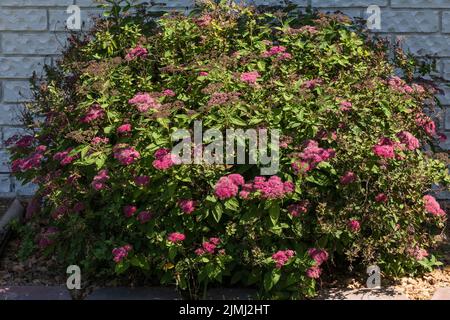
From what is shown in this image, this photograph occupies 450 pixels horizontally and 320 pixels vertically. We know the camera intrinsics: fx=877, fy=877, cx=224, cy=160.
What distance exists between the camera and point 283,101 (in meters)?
4.91

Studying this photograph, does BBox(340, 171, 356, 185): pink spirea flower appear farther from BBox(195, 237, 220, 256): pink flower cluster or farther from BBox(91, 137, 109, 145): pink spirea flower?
BBox(91, 137, 109, 145): pink spirea flower

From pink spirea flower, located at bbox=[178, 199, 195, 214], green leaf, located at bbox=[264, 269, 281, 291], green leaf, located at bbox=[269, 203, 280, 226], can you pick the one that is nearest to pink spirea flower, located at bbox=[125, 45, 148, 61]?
pink spirea flower, located at bbox=[178, 199, 195, 214]

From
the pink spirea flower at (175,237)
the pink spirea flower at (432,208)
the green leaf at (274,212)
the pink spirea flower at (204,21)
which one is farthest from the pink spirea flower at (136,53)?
the pink spirea flower at (432,208)

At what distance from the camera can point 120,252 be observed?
472cm

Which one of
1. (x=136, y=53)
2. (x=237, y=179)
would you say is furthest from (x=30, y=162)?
(x=237, y=179)

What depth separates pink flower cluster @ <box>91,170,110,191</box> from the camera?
470 cm

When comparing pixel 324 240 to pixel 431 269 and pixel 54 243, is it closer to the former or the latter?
pixel 431 269

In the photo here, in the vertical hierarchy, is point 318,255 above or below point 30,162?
below

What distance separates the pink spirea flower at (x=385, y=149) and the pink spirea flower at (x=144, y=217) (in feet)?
4.10

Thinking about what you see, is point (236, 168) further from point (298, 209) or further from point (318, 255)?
point (318, 255)

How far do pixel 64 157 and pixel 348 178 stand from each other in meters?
1.62

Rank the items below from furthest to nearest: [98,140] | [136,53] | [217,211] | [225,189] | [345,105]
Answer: [136,53], [98,140], [345,105], [217,211], [225,189]

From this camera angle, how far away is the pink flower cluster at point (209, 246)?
181 inches
